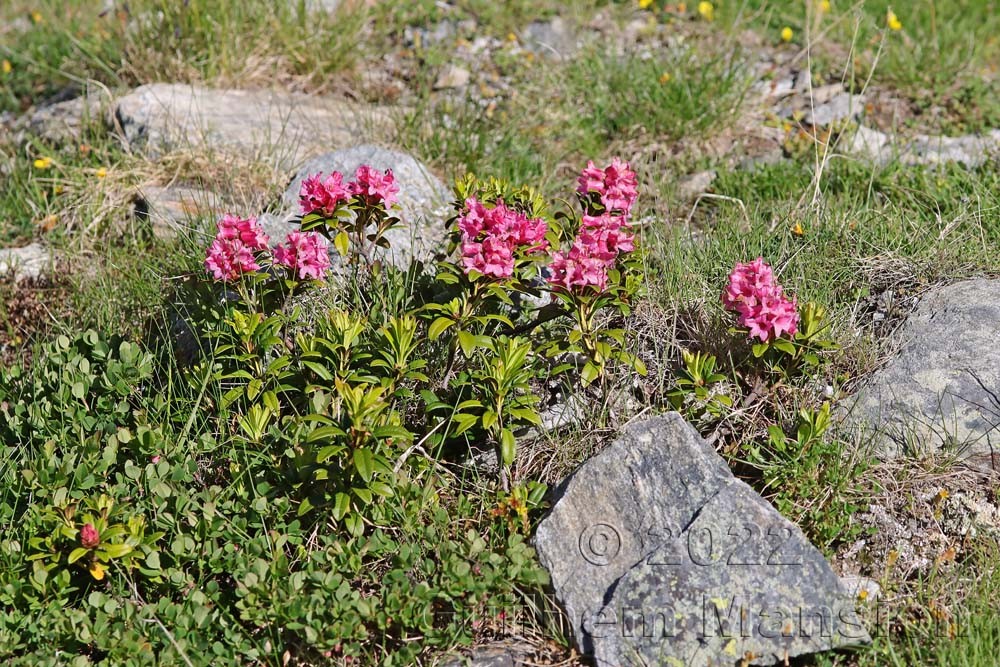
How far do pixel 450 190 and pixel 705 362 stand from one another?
1.94 meters

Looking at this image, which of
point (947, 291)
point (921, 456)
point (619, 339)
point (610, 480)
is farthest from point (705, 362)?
point (947, 291)

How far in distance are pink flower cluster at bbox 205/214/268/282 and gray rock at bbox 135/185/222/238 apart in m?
0.97

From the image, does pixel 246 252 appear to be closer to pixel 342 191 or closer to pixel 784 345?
pixel 342 191

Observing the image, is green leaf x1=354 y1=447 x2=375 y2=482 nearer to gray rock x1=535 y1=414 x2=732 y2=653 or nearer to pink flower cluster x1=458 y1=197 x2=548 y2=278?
gray rock x1=535 y1=414 x2=732 y2=653

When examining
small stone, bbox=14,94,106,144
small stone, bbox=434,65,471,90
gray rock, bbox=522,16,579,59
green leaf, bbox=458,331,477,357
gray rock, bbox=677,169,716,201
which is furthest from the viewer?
gray rock, bbox=522,16,579,59

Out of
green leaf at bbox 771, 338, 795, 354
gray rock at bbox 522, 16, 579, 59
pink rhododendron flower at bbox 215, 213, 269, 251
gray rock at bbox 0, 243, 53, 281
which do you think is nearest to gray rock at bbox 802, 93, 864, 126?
gray rock at bbox 522, 16, 579, 59

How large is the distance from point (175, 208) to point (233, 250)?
1539mm

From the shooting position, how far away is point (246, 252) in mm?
3406

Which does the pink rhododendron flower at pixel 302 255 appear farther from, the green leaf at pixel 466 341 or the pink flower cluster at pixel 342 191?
the green leaf at pixel 466 341

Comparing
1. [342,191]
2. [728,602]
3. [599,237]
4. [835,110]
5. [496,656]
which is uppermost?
[342,191]

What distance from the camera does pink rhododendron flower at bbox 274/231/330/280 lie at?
342 centimetres

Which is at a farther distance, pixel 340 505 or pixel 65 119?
pixel 65 119

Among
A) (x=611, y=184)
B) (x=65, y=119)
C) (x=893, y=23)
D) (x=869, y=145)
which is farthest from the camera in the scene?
(x=893, y=23)

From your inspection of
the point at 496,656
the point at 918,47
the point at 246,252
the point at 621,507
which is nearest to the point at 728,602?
the point at 621,507
